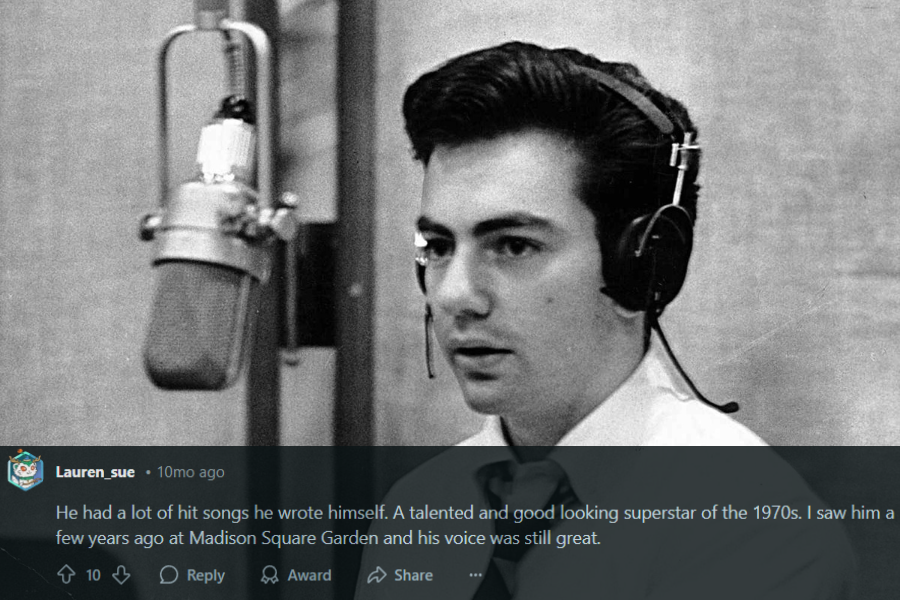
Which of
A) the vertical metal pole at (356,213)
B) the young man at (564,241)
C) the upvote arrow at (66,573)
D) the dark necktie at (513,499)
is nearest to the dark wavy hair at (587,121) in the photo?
the young man at (564,241)

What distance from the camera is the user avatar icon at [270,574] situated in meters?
0.97

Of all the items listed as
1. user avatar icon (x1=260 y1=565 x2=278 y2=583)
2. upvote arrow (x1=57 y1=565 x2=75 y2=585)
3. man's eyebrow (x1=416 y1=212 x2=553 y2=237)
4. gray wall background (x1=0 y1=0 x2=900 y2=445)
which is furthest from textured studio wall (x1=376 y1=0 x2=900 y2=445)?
upvote arrow (x1=57 y1=565 x2=75 y2=585)

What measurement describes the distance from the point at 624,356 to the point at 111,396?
0.51 metres

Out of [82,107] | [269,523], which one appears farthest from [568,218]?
[82,107]

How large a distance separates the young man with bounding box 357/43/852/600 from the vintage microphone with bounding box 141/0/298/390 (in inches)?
6.1

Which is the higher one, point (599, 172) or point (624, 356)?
point (599, 172)

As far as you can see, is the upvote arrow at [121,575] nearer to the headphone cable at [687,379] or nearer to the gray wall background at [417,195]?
the gray wall background at [417,195]

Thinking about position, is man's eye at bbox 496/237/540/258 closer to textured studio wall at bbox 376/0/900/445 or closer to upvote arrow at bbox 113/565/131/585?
textured studio wall at bbox 376/0/900/445

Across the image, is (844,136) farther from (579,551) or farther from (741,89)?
(579,551)

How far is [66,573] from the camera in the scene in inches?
37.8

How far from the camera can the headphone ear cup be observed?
861 mm

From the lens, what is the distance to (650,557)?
87 cm

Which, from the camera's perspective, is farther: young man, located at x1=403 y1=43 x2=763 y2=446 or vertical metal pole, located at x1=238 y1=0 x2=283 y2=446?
vertical metal pole, located at x1=238 y1=0 x2=283 y2=446

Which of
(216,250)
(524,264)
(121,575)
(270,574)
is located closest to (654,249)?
(524,264)
